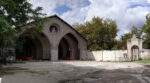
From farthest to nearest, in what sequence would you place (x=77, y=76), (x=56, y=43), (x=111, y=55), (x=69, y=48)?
1. (x=69, y=48)
2. (x=56, y=43)
3. (x=111, y=55)
4. (x=77, y=76)

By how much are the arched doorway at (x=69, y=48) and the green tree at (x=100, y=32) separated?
225 inches

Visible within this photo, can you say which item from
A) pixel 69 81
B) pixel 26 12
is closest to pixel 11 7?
pixel 26 12

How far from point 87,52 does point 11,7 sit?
25.4m

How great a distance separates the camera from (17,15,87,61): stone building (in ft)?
100

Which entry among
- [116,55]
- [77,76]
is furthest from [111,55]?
[77,76]

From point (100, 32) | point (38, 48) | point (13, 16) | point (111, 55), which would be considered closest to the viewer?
point (13, 16)

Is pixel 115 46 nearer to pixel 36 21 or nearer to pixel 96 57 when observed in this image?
pixel 96 57

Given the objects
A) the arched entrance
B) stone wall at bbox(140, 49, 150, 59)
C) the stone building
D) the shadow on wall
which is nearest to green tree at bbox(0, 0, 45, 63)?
the stone building

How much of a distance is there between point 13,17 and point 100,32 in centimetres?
2868

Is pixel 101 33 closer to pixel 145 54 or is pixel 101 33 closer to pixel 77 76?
pixel 145 54

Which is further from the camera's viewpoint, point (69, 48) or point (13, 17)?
point (69, 48)

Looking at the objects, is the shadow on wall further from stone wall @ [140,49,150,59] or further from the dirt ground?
the dirt ground

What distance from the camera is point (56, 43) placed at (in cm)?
3105

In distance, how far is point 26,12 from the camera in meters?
14.7
